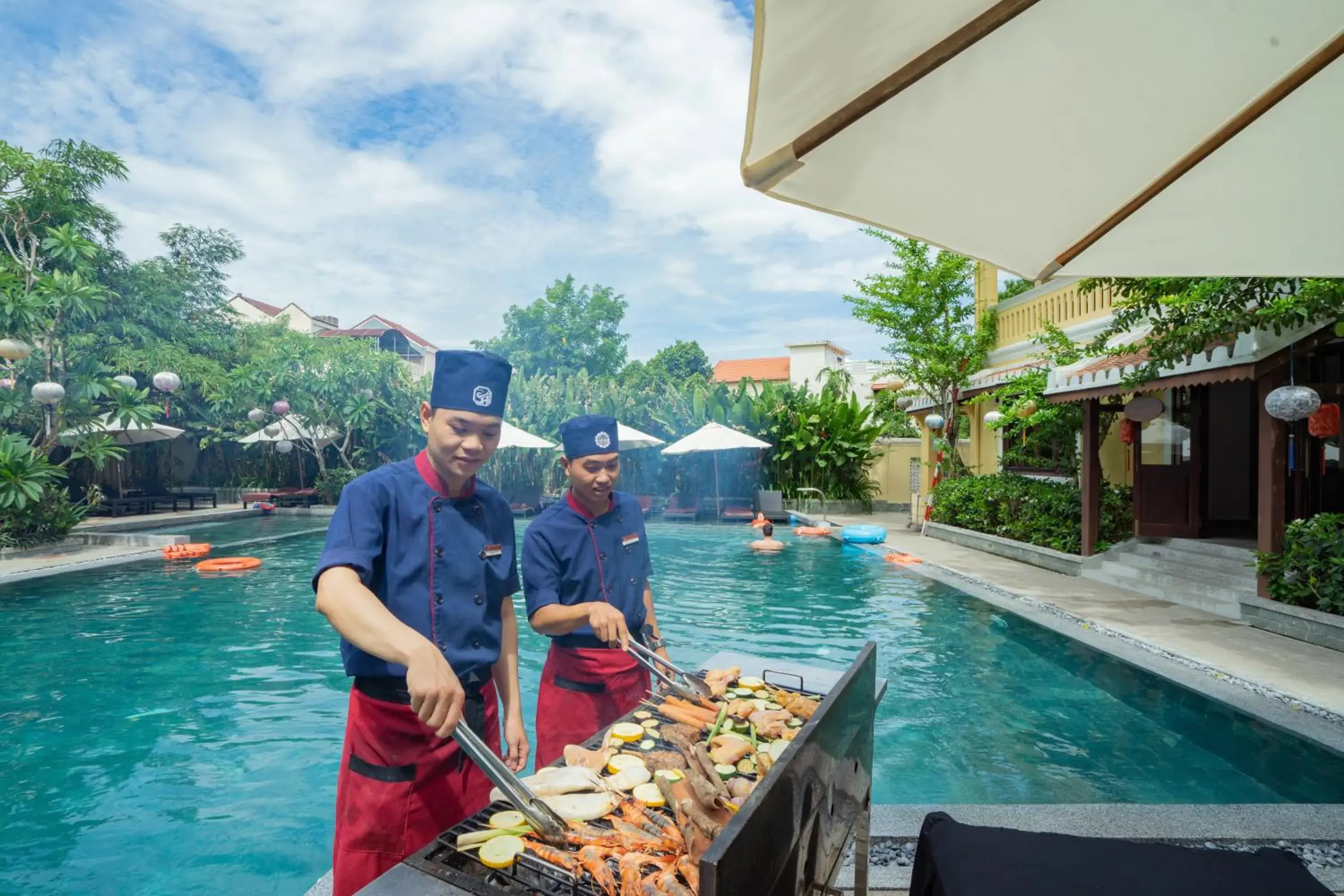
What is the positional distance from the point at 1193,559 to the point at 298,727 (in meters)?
9.91

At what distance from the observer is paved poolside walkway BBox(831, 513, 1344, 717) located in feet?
17.0

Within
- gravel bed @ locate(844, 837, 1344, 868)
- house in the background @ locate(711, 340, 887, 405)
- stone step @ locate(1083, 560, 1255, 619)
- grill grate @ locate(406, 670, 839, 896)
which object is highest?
house in the background @ locate(711, 340, 887, 405)

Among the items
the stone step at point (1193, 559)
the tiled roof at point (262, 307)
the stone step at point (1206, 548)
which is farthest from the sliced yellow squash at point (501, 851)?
the tiled roof at point (262, 307)

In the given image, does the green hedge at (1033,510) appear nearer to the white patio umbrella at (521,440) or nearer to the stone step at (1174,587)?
the stone step at (1174,587)

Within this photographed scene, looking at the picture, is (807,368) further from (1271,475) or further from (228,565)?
(1271,475)

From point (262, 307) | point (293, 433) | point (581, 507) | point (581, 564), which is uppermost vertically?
point (262, 307)

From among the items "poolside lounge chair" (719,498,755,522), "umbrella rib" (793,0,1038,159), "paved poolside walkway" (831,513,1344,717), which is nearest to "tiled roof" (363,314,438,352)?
"poolside lounge chair" (719,498,755,522)

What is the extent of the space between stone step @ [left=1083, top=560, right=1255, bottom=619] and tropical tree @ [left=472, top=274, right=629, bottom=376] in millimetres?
39677

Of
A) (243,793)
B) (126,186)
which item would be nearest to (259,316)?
(126,186)

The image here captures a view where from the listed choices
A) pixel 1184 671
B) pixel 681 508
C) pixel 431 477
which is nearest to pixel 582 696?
pixel 431 477

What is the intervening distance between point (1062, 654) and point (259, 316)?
166 ft

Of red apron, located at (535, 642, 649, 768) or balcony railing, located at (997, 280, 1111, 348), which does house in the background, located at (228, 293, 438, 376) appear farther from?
red apron, located at (535, 642, 649, 768)

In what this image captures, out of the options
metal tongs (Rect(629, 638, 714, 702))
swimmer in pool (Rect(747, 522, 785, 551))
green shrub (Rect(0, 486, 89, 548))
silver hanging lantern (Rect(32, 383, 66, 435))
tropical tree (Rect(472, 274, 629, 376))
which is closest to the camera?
metal tongs (Rect(629, 638, 714, 702))

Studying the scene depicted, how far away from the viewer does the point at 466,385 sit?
2.27 meters
